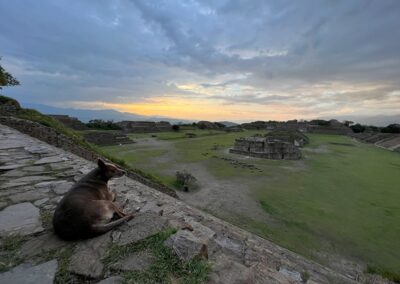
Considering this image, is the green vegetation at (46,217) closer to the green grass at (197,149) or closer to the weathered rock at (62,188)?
the weathered rock at (62,188)

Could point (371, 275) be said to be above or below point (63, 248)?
below

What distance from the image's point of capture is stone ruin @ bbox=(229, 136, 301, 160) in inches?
733

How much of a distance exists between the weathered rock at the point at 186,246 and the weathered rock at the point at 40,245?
94 centimetres

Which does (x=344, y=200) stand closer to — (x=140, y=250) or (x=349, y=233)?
(x=349, y=233)

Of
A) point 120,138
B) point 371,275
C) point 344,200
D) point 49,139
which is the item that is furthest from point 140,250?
point 120,138

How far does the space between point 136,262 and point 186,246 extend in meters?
0.39

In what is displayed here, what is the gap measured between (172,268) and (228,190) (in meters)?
8.04

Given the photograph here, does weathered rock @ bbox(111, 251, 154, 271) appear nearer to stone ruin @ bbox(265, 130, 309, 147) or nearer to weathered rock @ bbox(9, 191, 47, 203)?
weathered rock @ bbox(9, 191, 47, 203)

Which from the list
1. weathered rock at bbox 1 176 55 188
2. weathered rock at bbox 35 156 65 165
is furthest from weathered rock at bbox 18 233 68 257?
weathered rock at bbox 35 156 65 165

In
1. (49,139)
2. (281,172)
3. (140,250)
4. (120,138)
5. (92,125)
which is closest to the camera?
(140,250)

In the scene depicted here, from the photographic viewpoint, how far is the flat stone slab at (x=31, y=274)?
159cm

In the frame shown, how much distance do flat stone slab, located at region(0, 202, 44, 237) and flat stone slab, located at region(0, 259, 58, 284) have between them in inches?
22.3

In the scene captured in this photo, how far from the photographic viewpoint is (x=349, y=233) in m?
6.27

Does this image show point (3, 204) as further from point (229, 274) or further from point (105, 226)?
point (229, 274)
